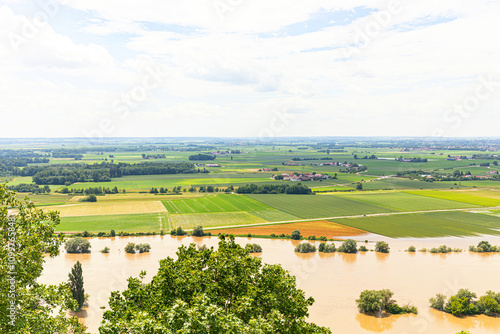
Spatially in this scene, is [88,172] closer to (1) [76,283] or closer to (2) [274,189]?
(2) [274,189]

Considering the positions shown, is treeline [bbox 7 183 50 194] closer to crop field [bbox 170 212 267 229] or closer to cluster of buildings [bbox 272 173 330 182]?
crop field [bbox 170 212 267 229]

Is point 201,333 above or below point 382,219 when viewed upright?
above

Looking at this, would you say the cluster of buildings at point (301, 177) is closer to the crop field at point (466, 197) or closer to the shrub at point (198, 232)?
the crop field at point (466, 197)

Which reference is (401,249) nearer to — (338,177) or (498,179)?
(338,177)

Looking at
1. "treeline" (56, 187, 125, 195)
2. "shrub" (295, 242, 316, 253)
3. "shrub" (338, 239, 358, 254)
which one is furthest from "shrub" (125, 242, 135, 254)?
"treeline" (56, 187, 125, 195)

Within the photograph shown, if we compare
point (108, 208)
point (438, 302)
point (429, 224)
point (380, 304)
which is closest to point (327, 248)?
point (380, 304)

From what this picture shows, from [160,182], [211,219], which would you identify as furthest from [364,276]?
[160,182]

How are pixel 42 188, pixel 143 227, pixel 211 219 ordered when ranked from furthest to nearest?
pixel 42 188, pixel 211 219, pixel 143 227
